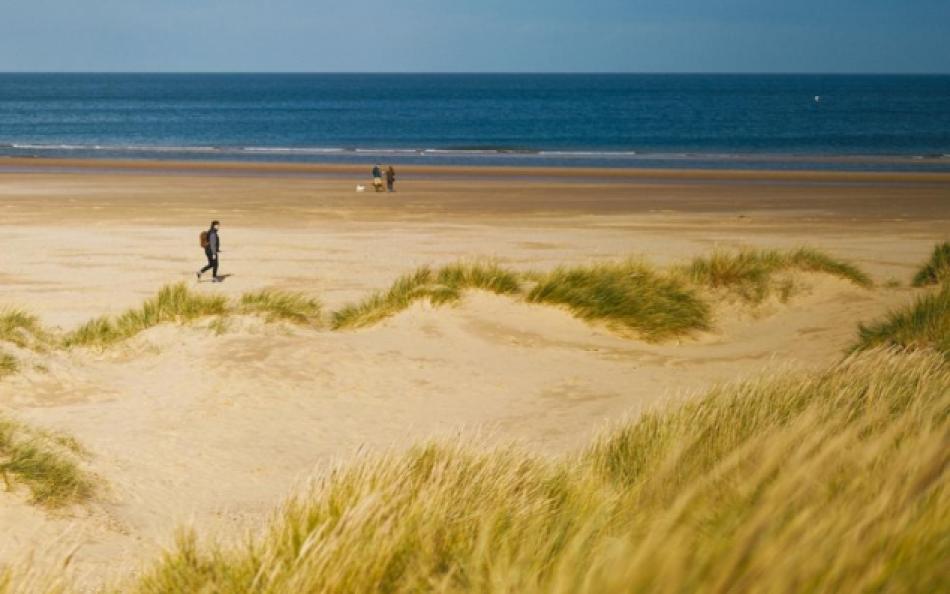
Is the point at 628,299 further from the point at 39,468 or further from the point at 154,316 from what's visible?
the point at 39,468

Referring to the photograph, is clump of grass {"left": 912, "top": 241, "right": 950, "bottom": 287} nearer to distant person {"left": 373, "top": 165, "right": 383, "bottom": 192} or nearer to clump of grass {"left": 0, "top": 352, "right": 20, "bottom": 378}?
clump of grass {"left": 0, "top": 352, "right": 20, "bottom": 378}

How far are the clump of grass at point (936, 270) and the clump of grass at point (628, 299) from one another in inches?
151

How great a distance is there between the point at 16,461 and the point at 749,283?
399 inches

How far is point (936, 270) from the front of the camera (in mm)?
16500

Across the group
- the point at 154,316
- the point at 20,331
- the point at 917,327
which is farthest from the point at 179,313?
the point at 917,327

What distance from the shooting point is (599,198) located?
37.3m

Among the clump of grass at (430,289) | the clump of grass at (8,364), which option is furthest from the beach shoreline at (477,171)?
the clump of grass at (8,364)

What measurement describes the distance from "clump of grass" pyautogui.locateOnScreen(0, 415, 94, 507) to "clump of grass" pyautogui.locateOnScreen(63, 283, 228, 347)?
437 cm

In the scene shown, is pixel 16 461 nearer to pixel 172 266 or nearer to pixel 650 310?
pixel 650 310

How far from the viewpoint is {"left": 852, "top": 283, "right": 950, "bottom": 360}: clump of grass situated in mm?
10867

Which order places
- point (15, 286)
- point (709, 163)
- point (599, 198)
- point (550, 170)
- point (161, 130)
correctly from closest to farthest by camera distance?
point (15, 286), point (599, 198), point (550, 170), point (709, 163), point (161, 130)

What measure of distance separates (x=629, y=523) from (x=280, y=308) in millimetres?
9353

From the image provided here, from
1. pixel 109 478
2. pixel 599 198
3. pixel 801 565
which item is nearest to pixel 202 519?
pixel 109 478

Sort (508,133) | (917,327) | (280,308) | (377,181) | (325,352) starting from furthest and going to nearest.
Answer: (508,133) < (377,181) < (280,308) < (325,352) < (917,327)
